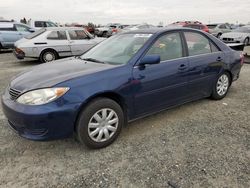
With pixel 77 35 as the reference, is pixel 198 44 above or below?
above

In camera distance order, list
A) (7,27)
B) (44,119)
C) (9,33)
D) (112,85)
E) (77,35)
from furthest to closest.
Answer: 1. (7,27)
2. (9,33)
3. (77,35)
4. (112,85)
5. (44,119)

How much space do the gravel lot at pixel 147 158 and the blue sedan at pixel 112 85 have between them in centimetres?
30

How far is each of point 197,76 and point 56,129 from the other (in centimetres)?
254

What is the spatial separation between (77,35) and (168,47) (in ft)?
21.5

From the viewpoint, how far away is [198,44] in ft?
13.9

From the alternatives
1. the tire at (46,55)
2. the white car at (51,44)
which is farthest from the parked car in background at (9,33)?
the tire at (46,55)

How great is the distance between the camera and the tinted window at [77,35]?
9371mm

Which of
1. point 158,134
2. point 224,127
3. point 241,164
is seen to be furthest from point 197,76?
point 241,164

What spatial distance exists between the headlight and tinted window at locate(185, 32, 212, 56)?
7.71 feet

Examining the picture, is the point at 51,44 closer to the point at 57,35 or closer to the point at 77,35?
the point at 57,35

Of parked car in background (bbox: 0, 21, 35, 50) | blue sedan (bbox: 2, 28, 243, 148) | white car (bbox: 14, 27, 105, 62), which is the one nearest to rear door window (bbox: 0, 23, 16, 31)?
parked car in background (bbox: 0, 21, 35, 50)

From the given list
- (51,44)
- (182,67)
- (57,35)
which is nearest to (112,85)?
(182,67)

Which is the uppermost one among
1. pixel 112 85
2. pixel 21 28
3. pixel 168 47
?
pixel 168 47

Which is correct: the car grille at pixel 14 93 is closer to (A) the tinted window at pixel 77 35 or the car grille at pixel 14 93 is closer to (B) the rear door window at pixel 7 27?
Answer: (A) the tinted window at pixel 77 35
